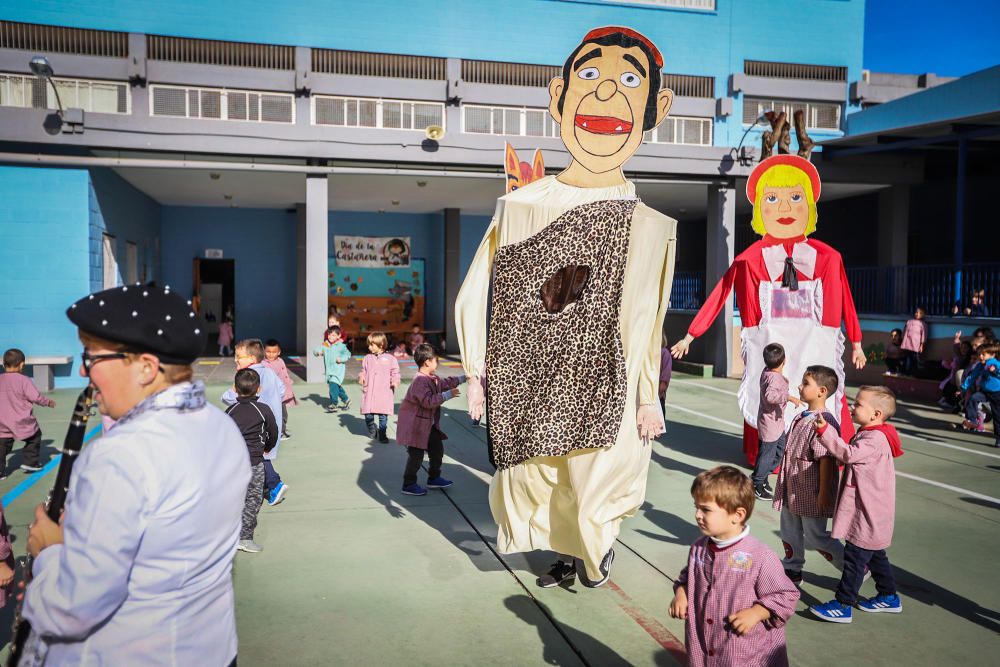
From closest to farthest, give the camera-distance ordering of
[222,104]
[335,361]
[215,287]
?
[335,361] < [222,104] < [215,287]

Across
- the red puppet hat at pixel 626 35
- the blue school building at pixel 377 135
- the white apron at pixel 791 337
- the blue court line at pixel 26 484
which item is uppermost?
the blue school building at pixel 377 135

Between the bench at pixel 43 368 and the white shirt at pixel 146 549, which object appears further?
the bench at pixel 43 368

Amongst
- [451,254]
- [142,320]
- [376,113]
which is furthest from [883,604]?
[451,254]

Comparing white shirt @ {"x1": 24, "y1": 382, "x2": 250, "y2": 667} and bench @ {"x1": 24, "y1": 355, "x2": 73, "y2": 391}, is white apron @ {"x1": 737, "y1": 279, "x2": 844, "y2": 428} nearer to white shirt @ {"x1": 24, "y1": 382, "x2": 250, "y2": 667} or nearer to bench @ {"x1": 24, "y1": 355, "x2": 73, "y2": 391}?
white shirt @ {"x1": 24, "y1": 382, "x2": 250, "y2": 667}

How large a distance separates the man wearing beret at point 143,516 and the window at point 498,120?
1493 cm

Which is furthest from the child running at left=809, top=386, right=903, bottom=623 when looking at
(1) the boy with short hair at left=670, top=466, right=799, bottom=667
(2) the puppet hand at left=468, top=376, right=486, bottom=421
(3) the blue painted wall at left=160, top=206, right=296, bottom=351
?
(3) the blue painted wall at left=160, top=206, right=296, bottom=351

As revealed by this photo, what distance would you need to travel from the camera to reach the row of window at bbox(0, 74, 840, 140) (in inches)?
551

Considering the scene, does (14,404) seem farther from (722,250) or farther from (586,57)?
(722,250)

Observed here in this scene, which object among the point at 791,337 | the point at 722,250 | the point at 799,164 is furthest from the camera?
the point at 722,250

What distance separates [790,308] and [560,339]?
12.8 feet

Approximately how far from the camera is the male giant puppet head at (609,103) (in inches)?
174

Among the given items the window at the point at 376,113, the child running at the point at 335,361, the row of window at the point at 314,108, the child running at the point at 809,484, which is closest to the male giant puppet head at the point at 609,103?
the child running at the point at 809,484

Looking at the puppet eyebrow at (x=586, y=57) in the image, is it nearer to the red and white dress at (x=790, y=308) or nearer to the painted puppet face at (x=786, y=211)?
the red and white dress at (x=790, y=308)

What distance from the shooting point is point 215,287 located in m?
22.4
